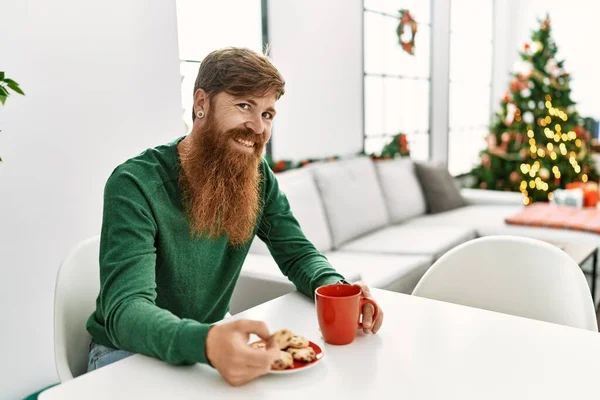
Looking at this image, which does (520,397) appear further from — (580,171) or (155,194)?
(580,171)

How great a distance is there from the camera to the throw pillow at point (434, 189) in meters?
4.36

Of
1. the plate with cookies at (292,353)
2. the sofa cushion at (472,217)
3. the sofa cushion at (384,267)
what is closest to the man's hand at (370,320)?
the plate with cookies at (292,353)

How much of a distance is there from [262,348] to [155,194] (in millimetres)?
479

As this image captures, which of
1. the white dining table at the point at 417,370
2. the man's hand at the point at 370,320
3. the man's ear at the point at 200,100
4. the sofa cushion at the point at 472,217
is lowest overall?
the sofa cushion at the point at 472,217

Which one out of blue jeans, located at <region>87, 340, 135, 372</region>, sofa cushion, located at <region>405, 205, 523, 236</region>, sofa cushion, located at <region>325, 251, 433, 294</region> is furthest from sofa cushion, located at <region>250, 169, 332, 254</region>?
blue jeans, located at <region>87, 340, 135, 372</region>

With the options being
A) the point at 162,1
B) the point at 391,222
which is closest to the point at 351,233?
the point at 391,222

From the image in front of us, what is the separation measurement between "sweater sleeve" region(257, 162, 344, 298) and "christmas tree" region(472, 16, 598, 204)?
4.49m

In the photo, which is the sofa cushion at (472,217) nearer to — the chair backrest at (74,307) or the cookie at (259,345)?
the chair backrest at (74,307)

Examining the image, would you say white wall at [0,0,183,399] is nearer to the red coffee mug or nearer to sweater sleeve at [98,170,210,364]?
sweater sleeve at [98,170,210,364]

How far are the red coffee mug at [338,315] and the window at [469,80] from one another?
195 inches

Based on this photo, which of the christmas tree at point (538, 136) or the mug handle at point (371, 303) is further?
the christmas tree at point (538, 136)

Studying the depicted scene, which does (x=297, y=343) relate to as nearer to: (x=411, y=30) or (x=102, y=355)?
(x=102, y=355)

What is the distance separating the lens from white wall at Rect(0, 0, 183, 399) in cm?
210

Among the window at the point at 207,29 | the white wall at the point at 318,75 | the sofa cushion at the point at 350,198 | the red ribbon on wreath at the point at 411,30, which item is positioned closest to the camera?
the window at the point at 207,29
